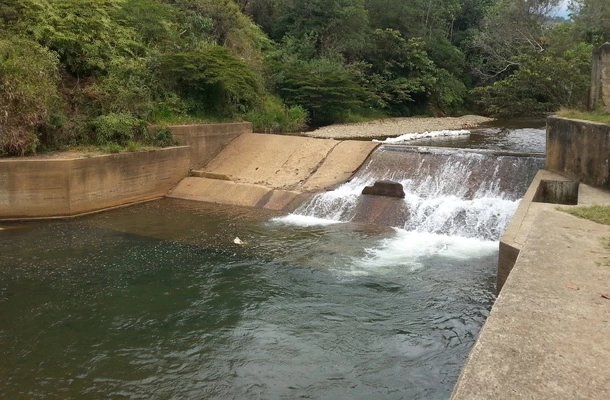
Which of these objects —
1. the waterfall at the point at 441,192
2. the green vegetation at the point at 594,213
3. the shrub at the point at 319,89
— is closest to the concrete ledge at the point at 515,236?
the green vegetation at the point at 594,213

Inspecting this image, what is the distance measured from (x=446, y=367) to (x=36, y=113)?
1188 centimetres

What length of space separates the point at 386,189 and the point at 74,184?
24.8 feet

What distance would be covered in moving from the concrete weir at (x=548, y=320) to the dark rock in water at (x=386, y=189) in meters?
5.38

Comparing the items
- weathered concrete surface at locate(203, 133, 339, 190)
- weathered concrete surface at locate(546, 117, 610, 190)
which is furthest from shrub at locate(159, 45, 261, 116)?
weathered concrete surface at locate(546, 117, 610, 190)

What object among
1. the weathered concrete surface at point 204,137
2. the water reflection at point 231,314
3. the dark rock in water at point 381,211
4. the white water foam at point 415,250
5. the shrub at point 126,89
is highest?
the shrub at point 126,89

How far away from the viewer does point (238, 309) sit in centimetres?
812

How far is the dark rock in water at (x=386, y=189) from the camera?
547 inches

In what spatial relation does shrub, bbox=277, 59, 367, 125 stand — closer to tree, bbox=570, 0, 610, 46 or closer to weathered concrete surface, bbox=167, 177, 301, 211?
weathered concrete surface, bbox=167, 177, 301, 211

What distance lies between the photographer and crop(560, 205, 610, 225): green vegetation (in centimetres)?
764

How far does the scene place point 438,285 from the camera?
355 inches

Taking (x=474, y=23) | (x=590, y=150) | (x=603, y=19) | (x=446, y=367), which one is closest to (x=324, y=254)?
(x=446, y=367)

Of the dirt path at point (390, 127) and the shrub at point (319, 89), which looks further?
the shrub at point (319, 89)

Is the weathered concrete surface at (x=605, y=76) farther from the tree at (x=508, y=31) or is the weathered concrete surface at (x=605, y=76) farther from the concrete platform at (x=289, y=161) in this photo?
the tree at (x=508, y=31)

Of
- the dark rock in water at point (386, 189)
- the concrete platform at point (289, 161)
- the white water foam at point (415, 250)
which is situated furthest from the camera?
the concrete platform at point (289, 161)
